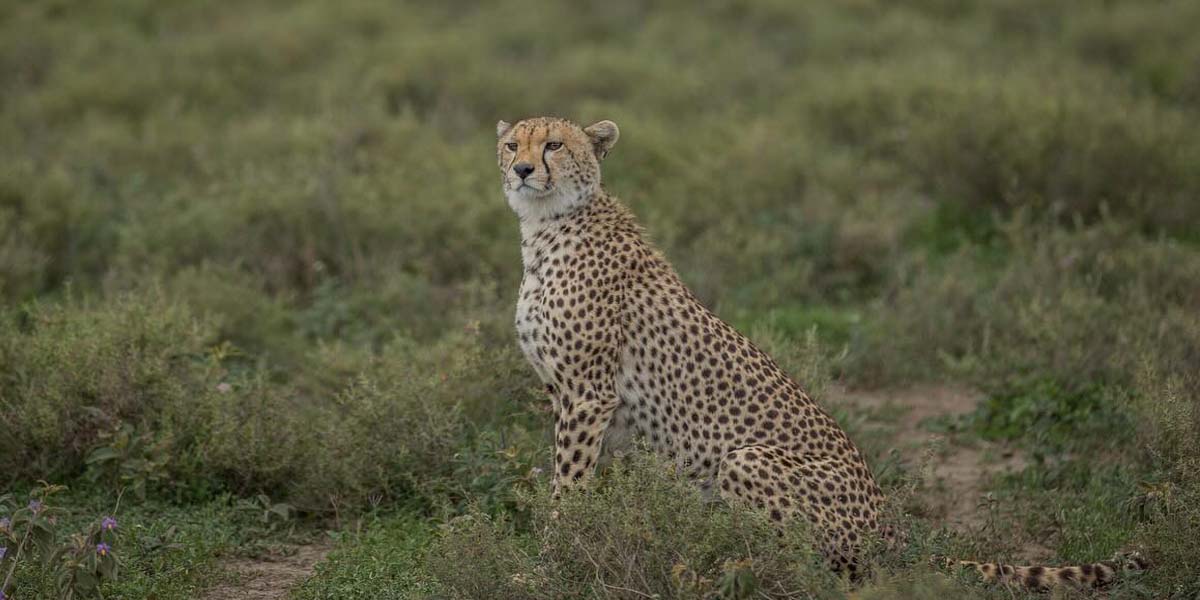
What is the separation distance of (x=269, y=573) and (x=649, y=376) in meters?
1.38

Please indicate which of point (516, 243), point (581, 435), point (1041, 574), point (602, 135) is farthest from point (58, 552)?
point (516, 243)

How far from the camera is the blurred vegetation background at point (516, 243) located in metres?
4.75

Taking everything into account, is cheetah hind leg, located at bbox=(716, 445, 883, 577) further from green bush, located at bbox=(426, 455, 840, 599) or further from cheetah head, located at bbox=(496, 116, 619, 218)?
cheetah head, located at bbox=(496, 116, 619, 218)

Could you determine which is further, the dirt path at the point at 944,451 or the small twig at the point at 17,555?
the dirt path at the point at 944,451

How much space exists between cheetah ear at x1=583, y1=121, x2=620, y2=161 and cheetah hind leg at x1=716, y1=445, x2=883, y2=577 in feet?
3.76

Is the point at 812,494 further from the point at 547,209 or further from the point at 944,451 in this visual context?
the point at 944,451

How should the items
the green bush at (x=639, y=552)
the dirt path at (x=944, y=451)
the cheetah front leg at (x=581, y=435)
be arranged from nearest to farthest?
1. the green bush at (x=639, y=552)
2. the cheetah front leg at (x=581, y=435)
3. the dirt path at (x=944, y=451)

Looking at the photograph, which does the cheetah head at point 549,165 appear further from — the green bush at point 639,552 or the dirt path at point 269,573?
the dirt path at point 269,573

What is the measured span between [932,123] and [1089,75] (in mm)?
1924

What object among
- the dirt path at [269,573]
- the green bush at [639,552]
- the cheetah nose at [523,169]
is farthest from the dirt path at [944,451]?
the dirt path at [269,573]

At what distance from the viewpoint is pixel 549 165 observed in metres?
4.39

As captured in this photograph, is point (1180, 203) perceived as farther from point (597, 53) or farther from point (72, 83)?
point (72, 83)

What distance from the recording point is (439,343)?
565 centimetres

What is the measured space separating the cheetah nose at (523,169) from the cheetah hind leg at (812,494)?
1.09 meters
